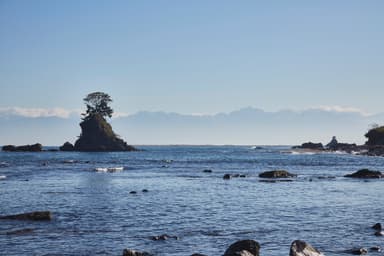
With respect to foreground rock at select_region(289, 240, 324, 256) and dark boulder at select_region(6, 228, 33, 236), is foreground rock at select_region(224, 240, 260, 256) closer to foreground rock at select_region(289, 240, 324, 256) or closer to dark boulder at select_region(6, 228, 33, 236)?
foreground rock at select_region(289, 240, 324, 256)

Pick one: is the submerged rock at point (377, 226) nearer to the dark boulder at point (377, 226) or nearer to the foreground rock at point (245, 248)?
the dark boulder at point (377, 226)

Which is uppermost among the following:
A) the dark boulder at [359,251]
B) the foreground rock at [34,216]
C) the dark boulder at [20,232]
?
the foreground rock at [34,216]

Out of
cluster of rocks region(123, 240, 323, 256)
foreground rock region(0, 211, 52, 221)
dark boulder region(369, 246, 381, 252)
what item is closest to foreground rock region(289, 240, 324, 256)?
cluster of rocks region(123, 240, 323, 256)

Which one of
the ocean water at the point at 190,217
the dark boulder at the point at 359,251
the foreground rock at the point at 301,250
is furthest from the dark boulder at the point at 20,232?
the dark boulder at the point at 359,251

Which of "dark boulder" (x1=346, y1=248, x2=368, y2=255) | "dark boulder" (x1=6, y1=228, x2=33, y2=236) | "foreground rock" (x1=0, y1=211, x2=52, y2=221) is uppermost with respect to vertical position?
"foreground rock" (x1=0, y1=211, x2=52, y2=221)

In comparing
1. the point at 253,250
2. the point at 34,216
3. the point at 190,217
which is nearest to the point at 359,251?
the point at 253,250

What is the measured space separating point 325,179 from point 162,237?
54784 millimetres

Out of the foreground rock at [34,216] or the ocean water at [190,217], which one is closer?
the ocean water at [190,217]

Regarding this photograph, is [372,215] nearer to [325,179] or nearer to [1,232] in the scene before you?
[1,232]

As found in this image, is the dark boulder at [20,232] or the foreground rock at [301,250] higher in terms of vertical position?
the foreground rock at [301,250]

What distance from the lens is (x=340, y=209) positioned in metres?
47.9

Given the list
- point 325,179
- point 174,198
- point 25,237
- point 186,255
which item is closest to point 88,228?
point 25,237

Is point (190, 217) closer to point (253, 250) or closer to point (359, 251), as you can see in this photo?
point (253, 250)

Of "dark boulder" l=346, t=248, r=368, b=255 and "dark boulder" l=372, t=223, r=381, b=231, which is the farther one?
"dark boulder" l=372, t=223, r=381, b=231
